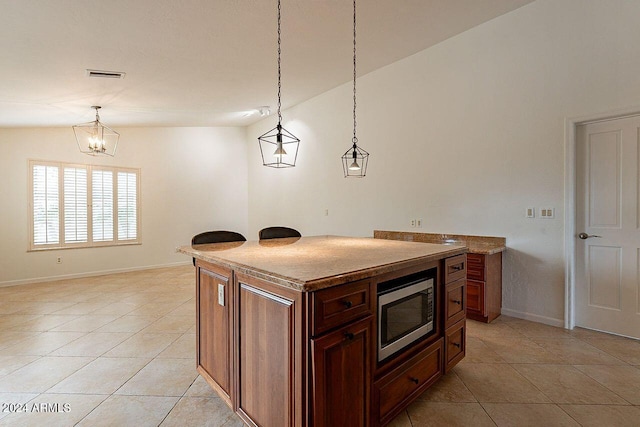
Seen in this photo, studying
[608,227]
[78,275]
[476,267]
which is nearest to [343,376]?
[476,267]

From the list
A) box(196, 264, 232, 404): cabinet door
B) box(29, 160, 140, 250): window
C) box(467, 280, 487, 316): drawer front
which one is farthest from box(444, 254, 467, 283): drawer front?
box(29, 160, 140, 250): window

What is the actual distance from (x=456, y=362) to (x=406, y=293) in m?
0.92

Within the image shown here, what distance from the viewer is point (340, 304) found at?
1397 millimetres

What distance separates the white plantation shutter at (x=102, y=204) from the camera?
19.3 feet

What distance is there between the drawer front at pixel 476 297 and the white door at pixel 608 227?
35.6 inches

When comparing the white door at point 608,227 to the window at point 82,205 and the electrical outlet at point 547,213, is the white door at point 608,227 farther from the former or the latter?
the window at point 82,205

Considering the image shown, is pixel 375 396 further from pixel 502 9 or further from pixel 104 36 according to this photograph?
pixel 502 9

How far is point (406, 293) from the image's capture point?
1.81 meters

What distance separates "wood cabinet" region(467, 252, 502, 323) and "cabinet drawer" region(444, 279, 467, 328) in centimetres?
107

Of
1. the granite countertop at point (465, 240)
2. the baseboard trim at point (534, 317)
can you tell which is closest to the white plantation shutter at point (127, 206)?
the granite countertop at point (465, 240)

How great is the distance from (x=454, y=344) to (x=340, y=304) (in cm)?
134

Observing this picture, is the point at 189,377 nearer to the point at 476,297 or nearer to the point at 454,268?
the point at 454,268

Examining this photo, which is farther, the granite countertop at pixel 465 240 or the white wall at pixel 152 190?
the white wall at pixel 152 190

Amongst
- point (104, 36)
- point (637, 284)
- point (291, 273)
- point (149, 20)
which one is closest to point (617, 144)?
point (637, 284)
